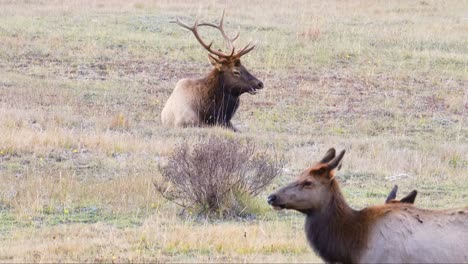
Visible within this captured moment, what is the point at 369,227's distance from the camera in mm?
8492

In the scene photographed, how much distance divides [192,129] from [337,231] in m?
9.60

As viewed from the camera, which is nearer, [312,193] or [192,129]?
[312,193]

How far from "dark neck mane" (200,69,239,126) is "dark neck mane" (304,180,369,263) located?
1044cm

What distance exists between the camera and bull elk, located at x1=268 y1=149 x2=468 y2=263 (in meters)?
8.39

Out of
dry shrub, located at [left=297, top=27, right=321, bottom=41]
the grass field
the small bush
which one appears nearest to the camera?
the grass field

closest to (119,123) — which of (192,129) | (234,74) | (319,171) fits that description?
(192,129)

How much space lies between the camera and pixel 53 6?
33562 mm

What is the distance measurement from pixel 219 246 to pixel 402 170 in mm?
5831

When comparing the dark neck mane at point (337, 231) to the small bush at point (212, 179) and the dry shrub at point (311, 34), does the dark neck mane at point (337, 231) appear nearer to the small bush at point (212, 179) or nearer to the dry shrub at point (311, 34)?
the small bush at point (212, 179)

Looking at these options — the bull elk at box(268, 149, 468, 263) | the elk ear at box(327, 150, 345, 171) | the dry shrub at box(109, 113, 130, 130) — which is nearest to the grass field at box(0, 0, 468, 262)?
the dry shrub at box(109, 113, 130, 130)

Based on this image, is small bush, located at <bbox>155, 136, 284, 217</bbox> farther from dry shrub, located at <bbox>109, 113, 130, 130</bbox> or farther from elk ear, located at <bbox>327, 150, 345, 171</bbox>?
dry shrub, located at <bbox>109, 113, 130, 130</bbox>

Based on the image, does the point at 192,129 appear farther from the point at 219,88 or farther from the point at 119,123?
the point at 219,88

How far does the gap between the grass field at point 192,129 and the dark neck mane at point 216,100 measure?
65 cm

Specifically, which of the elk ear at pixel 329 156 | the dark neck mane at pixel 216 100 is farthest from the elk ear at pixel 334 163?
the dark neck mane at pixel 216 100
